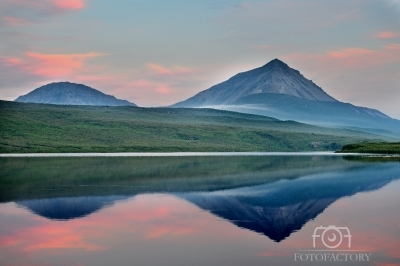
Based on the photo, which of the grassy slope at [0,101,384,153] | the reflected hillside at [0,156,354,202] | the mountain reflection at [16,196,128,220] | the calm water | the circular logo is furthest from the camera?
the grassy slope at [0,101,384,153]

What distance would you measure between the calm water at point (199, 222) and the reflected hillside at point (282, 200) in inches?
2.6

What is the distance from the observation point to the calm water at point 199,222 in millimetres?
21453

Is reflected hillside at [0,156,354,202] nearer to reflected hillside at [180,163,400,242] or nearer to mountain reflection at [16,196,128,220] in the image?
mountain reflection at [16,196,128,220]

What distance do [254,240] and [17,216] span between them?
46.3 feet

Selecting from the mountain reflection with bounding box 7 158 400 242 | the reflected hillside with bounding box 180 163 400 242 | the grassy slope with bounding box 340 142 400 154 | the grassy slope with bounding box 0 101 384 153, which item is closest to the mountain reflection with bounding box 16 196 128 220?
the mountain reflection with bounding box 7 158 400 242

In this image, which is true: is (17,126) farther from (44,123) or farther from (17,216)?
(17,216)

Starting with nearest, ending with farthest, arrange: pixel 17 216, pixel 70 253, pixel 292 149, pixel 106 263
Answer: pixel 106 263 → pixel 70 253 → pixel 17 216 → pixel 292 149

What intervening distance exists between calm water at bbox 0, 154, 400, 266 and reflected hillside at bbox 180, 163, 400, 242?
0.22 ft

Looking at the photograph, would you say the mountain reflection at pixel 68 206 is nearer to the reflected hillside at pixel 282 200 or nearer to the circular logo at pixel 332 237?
the reflected hillside at pixel 282 200

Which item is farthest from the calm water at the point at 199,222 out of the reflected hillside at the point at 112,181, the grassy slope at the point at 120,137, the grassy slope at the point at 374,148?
the grassy slope at the point at 120,137

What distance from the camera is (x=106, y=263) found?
20.4m

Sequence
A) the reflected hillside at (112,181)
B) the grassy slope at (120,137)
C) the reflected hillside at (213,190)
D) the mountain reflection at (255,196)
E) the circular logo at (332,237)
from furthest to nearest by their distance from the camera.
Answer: the grassy slope at (120,137) → the reflected hillside at (112,181) → the reflected hillside at (213,190) → the mountain reflection at (255,196) → the circular logo at (332,237)

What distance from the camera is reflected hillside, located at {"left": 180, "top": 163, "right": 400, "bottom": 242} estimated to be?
28339 millimetres

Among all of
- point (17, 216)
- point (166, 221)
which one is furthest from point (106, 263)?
point (17, 216)
